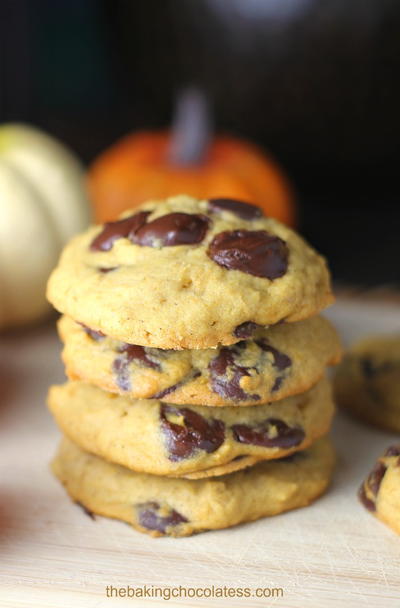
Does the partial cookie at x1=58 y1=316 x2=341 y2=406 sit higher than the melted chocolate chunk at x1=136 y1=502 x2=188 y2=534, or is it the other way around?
the partial cookie at x1=58 y1=316 x2=341 y2=406

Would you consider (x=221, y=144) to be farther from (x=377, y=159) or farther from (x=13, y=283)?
(x=13, y=283)

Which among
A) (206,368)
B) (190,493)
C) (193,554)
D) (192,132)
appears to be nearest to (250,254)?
(206,368)

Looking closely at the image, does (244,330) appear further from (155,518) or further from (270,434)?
(155,518)

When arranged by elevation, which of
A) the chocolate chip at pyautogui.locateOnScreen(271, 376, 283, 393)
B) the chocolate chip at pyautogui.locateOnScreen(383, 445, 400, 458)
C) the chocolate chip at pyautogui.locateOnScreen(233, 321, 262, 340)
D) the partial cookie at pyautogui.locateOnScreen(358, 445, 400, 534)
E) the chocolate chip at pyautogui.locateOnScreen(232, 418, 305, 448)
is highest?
the chocolate chip at pyautogui.locateOnScreen(233, 321, 262, 340)

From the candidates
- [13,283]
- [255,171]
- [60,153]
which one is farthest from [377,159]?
[13,283]

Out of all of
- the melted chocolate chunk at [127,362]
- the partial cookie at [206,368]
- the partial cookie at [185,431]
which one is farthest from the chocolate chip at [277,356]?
the melted chocolate chunk at [127,362]

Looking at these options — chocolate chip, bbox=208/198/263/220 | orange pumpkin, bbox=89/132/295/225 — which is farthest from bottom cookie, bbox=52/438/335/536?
orange pumpkin, bbox=89/132/295/225

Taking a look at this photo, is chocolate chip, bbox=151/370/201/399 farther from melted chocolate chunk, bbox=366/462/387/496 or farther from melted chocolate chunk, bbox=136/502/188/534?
melted chocolate chunk, bbox=366/462/387/496

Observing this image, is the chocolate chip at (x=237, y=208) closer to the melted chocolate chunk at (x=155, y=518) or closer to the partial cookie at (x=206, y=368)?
the partial cookie at (x=206, y=368)
